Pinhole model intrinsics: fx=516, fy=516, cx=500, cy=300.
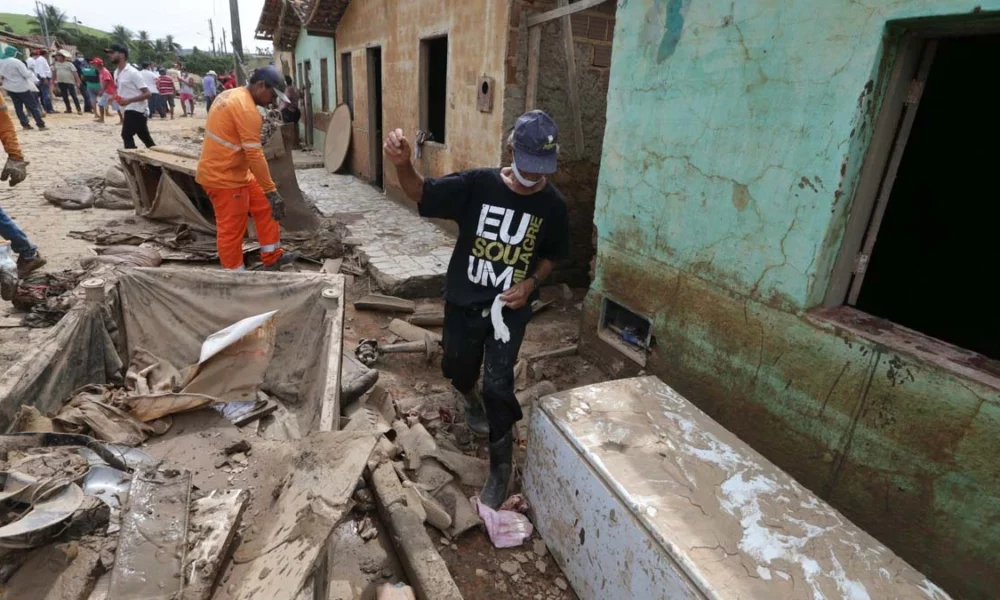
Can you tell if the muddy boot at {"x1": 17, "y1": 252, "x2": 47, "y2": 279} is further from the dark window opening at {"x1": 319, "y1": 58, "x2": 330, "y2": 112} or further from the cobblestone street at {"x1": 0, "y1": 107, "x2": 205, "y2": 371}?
the dark window opening at {"x1": 319, "y1": 58, "x2": 330, "y2": 112}

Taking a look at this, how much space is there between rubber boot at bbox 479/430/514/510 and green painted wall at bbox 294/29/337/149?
471 inches

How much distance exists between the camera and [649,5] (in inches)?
134

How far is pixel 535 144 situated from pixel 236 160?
140 inches

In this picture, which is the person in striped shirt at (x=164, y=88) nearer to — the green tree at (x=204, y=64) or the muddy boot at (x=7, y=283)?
the muddy boot at (x=7, y=283)

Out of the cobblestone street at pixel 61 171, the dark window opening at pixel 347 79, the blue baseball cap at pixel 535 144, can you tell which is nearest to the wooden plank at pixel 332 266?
the cobblestone street at pixel 61 171

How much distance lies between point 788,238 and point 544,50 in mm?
3769

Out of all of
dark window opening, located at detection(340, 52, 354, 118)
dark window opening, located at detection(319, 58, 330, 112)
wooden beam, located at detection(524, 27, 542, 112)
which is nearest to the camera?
wooden beam, located at detection(524, 27, 542, 112)

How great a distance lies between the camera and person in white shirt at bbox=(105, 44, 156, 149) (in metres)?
8.17

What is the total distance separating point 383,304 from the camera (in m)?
5.22

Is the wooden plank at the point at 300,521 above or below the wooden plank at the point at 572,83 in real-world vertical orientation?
below

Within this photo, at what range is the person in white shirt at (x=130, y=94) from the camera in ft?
26.8

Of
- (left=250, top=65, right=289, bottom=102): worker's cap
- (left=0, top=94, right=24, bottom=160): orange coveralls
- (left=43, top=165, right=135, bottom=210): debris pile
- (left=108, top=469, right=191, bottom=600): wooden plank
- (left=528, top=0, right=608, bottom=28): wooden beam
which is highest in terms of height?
(left=528, top=0, right=608, bottom=28): wooden beam

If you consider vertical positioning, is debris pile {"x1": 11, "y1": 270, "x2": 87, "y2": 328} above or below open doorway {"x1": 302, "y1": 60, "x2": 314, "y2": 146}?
below

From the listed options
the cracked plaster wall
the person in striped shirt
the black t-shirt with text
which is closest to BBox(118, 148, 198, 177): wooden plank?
the cracked plaster wall
